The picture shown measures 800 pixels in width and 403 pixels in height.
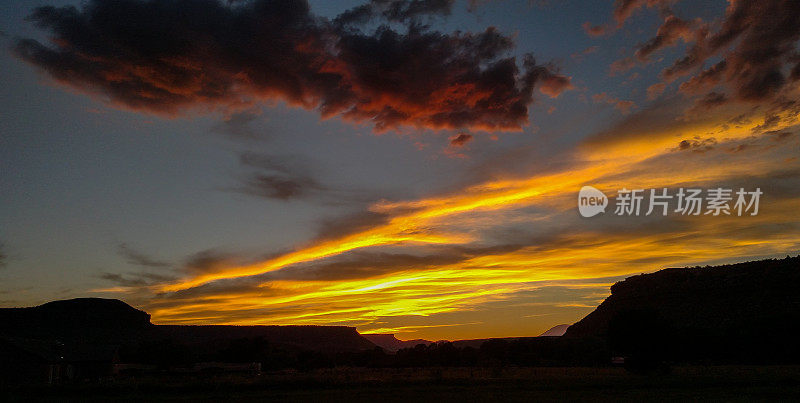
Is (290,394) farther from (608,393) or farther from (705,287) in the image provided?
(705,287)

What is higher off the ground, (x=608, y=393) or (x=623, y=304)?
(x=623, y=304)

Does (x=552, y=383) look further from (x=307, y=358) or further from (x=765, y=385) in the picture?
(x=307, y=358)

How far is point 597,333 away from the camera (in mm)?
130375

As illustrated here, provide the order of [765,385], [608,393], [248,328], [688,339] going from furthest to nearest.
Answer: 1. [248,328]
2. [688,339]
3. [765,385]
4. [608,393]

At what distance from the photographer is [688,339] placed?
8394 cm

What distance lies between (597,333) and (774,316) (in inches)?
1731

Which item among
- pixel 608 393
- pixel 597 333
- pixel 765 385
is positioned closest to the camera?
pixel 608 393

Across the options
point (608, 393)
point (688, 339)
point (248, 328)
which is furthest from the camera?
point (248, 328)

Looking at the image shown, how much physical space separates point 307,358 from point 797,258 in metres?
98.7

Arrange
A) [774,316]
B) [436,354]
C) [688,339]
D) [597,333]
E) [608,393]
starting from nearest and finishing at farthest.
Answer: [608,393]
[688,339]
[774,316]
[436,354]
[597,333]

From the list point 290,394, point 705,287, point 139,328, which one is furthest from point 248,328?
point 290,394

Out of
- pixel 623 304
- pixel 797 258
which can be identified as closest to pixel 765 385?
pixel 797 258

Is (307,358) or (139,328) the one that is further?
(139,328)

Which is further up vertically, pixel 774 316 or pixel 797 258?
pixel 797 258
